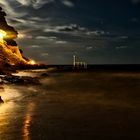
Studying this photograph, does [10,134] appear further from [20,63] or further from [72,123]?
[20,63]

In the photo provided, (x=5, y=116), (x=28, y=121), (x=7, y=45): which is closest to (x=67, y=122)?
(x=28, y=121)

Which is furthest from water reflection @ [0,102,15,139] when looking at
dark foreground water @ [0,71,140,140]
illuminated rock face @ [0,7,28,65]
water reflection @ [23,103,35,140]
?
illuminated rock face @ [0,7,28,65]

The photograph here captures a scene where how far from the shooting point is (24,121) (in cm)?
2041

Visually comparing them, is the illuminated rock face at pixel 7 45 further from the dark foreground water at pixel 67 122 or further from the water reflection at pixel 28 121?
the dark foreground water at pixel 67 122

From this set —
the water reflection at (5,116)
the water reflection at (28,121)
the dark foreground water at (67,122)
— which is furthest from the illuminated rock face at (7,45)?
the dark foreground water at (67,122)

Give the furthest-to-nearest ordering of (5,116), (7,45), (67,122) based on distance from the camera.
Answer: (7,45) → (5,116) → (67,122)

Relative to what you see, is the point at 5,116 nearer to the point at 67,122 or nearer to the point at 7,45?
the point at 67,122

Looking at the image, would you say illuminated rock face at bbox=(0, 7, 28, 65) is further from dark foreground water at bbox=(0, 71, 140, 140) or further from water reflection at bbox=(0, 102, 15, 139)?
dark foreground water at bbox=(0, 71, 140, 140)

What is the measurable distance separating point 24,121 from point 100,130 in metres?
5.05

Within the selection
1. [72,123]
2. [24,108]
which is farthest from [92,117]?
[24,108]

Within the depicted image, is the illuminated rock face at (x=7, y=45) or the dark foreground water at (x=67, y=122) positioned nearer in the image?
the dark foreground water at (x=67, y=122)

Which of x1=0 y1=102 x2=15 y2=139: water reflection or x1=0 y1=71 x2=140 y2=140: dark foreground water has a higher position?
x1=0 y1=102 x2=15 y2=139: water reflection

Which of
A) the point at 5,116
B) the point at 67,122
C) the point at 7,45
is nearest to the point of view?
the point at 67,122

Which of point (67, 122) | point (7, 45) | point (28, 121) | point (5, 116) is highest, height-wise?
point (7, 45)
